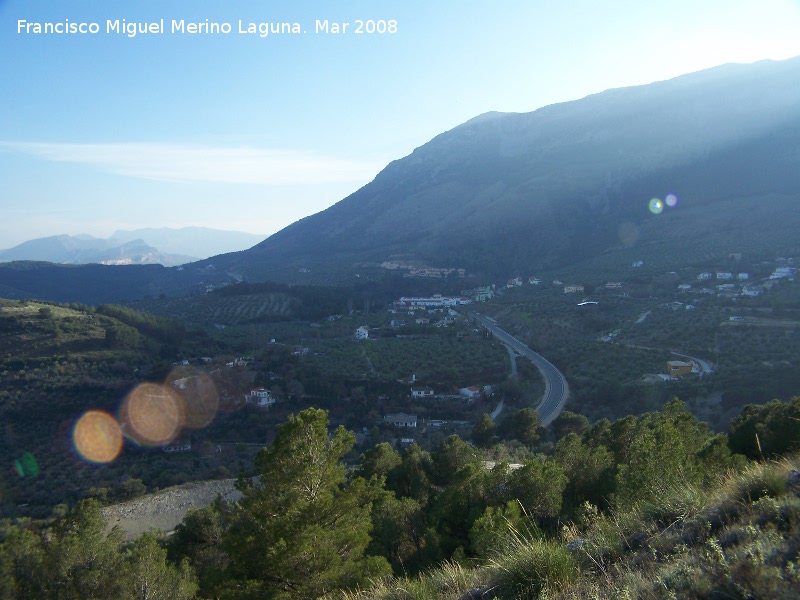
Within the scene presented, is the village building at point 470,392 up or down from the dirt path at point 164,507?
down

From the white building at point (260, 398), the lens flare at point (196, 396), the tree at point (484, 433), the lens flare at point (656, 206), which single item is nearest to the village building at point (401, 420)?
the tree at point (484, 433)

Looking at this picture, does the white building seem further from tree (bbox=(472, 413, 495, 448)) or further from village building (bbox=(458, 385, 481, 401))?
tree (bbox=(472, 413, 495, 448))

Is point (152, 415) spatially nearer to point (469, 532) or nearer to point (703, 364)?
point (469, 532)

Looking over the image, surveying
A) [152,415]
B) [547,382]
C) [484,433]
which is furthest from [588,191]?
[152,415]

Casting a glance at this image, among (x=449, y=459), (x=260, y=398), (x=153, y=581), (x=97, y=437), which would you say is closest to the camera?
(x=153, y=581)

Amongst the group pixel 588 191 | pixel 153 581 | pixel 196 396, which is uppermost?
pixel 588 191

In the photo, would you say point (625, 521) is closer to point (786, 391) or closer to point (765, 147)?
point (786, 391)

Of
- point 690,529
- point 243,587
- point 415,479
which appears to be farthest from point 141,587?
point 690,529

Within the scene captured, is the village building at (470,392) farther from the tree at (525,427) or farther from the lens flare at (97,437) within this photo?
the lens flare at (97,437)
